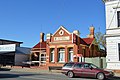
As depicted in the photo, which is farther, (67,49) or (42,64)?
(42,64)

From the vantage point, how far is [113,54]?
31172 mm

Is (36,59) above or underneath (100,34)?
underneath

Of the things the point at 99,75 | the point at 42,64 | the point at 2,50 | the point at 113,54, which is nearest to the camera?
the point at 99,75

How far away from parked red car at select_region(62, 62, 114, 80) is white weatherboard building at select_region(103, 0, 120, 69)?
6523 millimetres

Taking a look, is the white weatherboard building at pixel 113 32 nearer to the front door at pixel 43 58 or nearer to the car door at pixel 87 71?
the car door at pixel 87 71

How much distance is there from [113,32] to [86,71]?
8.39m

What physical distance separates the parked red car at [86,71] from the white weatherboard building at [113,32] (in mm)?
6523

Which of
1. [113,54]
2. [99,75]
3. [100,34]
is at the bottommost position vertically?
[99,75]

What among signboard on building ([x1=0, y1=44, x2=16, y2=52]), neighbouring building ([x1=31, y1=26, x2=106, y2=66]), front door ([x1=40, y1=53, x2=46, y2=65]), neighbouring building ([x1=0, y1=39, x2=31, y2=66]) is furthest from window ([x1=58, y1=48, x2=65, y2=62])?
signboard on building ([x1=0, y1=44, x2=16, y2=52])

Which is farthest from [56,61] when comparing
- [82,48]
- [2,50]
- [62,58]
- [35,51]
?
[2,50]

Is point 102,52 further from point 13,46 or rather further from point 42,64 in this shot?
point 13,46

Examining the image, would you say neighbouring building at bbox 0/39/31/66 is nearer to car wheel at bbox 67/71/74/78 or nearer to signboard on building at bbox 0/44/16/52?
signboard on building at bbox 0/44/16/52

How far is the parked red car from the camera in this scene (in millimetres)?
24234

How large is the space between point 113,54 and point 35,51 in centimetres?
2190
